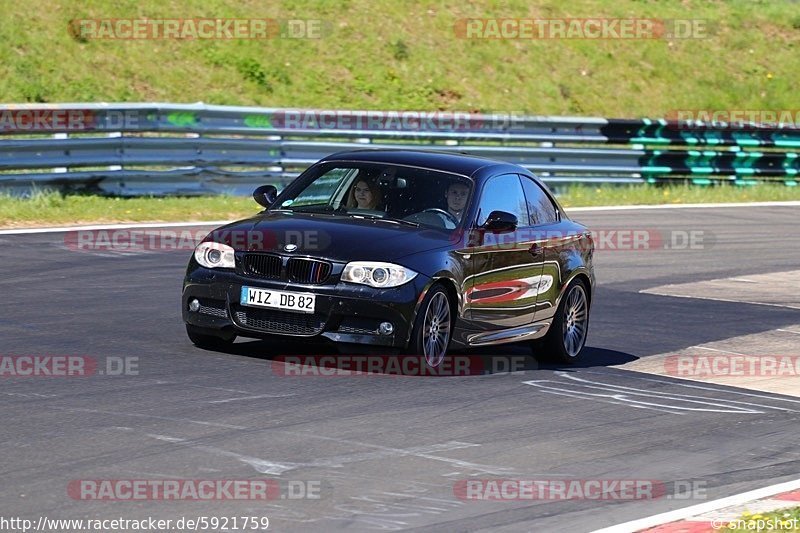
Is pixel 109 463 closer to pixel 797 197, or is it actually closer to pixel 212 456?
pixel 212 456

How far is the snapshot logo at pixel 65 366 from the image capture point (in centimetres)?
955

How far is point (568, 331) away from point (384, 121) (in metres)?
12.6

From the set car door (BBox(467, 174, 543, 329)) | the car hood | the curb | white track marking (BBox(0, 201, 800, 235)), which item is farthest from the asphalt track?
white track marking (BBox(0, 201, 800, 235))

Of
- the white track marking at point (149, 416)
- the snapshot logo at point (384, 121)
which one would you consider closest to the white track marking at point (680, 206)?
the snapshot logo at point (384, 121)

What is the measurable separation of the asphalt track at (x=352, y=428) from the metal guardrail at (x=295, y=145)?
22.0 ft

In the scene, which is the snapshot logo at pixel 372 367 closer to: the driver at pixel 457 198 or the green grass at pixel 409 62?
the driver at pixel 457 198

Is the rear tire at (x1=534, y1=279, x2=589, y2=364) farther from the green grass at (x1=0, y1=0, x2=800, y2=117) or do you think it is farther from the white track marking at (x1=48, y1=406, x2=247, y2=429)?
the green grass at (x1=0, y1=0, x2=800, y2=117)

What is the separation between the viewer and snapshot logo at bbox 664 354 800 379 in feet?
39.1

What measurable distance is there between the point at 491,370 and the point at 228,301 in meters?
2.11

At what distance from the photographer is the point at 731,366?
40.4 feet

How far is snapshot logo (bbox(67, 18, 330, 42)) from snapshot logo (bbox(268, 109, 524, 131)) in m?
8.05

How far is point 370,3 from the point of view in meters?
36.0

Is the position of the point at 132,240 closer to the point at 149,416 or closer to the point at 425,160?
the point at 425,160

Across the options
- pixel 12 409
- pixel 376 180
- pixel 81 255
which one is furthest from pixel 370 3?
pixel 12 409
